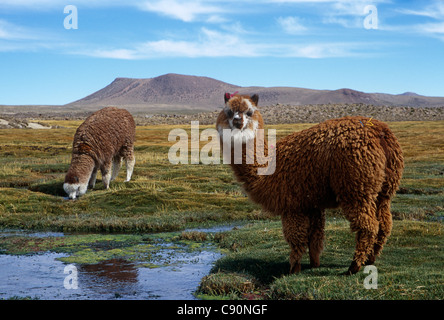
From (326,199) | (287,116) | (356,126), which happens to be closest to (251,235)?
(326,199)

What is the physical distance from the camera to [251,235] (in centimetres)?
1152

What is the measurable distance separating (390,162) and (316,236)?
5.39 feet

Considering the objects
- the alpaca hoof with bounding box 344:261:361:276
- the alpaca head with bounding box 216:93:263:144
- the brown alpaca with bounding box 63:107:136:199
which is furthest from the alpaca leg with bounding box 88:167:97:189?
the alpaca hoof with bounding box 344:261:361:276

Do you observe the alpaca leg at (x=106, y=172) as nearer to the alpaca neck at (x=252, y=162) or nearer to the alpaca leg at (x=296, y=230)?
the alpaca neck at (x=252, y=162)

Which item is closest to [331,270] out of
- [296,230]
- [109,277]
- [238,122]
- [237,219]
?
[296,230]

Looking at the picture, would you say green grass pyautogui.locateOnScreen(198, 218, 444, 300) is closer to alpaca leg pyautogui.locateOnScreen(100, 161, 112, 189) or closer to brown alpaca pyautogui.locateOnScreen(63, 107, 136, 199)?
brown alpaca pyautogui.locateOnScreen(63, 107, 136, 199)

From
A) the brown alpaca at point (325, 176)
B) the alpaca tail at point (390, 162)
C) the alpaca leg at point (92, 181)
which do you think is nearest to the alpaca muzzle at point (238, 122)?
the brown alpaca at point (325, 176)

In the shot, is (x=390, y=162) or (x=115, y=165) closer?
(x=390, y=162)

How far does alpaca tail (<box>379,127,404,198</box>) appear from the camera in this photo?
743 cm

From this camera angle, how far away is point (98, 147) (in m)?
17.6

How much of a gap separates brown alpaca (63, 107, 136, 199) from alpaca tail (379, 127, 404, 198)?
11591mm

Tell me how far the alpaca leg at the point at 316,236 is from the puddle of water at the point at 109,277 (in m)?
1.89

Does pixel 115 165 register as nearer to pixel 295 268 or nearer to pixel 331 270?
pixel 295 268
